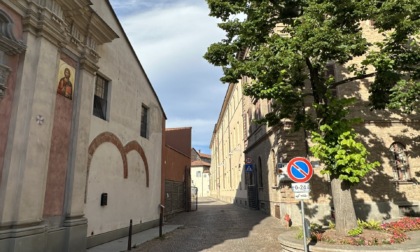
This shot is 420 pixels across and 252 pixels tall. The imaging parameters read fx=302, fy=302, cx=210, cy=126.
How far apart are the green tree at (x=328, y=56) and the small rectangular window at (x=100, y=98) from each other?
403 cm

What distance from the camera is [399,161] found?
50.6ft

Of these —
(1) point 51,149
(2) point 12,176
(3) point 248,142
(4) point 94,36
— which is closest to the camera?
(2) point 12,176

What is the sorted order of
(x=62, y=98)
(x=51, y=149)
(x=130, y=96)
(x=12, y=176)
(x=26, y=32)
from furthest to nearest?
(x=130, y=96), (x=62, y=98), (x=51, y=149), (x=26, y=32), (x=12, y=176)

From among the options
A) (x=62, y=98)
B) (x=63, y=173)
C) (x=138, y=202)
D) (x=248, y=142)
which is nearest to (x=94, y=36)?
(x=62, y=98)

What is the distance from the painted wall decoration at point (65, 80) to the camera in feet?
28.0

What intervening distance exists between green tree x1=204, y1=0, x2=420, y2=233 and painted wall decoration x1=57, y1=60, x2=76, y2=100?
4.48 metres

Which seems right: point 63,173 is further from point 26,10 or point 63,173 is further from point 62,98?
point 26,10

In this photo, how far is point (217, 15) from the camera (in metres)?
10.8

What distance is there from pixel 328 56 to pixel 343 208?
15.4 ft

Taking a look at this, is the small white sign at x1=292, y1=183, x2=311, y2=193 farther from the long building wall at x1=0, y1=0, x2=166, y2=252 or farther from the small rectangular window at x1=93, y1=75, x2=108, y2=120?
the small rectangular window at x1=93, y1=75, x2=108, y2=120

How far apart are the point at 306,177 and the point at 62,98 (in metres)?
6.93

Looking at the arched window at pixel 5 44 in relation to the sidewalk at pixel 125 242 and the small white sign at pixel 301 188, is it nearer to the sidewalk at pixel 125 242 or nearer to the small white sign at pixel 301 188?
the sidewalk at pixel 125 242

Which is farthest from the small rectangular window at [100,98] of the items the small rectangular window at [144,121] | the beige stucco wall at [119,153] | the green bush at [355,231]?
the green bush at [355,231]

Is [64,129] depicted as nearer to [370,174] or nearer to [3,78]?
[3,78]
